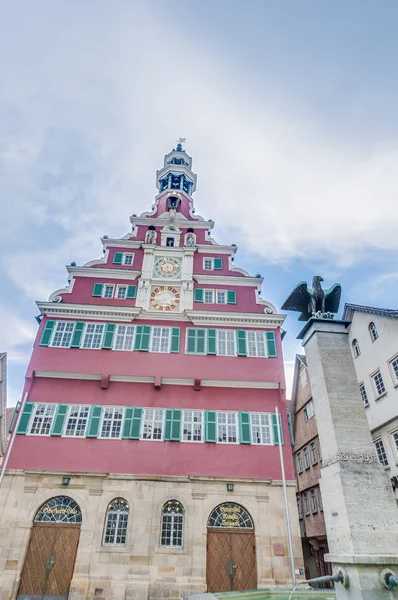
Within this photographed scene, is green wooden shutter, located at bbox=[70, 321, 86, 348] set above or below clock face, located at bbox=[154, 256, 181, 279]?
below

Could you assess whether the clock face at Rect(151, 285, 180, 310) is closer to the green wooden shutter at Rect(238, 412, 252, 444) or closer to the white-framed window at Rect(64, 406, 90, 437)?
the white-framed window at Rect(64, 406, 90, 437)

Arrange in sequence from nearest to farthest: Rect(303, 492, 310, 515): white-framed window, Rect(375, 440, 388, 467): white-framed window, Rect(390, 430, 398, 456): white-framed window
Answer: Rect(390, 430, 398, 456): white-framed window, Rect(375, 440, 388, 467): white-framed window, Rect(303, 492, 310, 515): white-framed window

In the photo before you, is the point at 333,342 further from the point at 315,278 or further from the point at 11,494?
the point at 11,494

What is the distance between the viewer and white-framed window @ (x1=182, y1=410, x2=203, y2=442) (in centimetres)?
1745

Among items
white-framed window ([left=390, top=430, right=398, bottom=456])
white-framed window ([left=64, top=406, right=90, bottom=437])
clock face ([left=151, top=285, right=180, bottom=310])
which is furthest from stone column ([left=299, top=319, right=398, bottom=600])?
clock face ([left=151, top=285, right=180, bottom=310])

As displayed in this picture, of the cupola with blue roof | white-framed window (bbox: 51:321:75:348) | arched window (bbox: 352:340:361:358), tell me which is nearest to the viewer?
white-framed window (bbox: 51:321:75:348)

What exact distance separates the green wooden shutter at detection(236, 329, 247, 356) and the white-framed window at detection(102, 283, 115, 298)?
7.66 metres

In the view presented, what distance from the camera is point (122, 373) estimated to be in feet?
61.5

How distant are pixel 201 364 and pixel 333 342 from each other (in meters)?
10.5

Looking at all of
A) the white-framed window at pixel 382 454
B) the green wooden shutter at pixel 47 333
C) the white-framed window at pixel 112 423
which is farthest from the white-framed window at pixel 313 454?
the green wooden shutter at pixel 47 333

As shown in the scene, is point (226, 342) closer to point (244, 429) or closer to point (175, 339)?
point (175, 339)

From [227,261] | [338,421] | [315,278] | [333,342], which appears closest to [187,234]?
[227,261]

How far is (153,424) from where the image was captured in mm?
17750

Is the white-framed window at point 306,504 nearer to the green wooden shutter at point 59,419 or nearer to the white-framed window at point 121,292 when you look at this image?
the green wooden shutter at point 59,419
